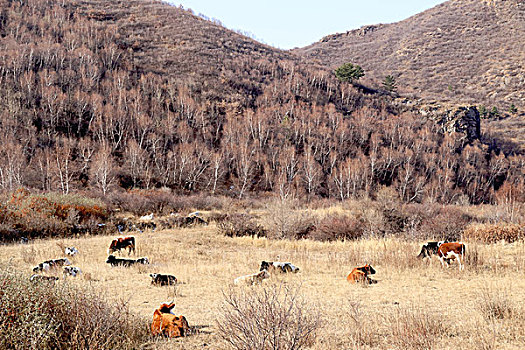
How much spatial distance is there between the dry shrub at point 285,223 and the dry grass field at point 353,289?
265 cm

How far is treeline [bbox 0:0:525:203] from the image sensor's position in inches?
1737

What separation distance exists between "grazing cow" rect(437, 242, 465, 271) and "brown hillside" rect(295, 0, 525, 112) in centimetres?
7749

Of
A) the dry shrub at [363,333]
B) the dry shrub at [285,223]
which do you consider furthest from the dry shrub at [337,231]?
the dry shrub at [363,333]

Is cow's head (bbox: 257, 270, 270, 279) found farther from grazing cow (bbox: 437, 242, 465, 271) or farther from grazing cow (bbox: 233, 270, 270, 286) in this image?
grazing cow (bbox: 437, 242, 465, 271)

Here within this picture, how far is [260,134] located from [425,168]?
26.2 metres

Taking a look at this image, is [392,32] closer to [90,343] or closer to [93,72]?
[93,72]

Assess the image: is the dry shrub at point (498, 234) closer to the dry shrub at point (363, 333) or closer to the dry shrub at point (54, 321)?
the dry shrub at point (363, 333)

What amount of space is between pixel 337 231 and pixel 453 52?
361ft

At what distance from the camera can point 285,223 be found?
18703mm

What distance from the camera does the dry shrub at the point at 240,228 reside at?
19.2 m

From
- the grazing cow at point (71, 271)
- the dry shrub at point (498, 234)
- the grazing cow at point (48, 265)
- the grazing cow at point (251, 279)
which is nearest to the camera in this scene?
the grazing cow at point (251, 279)

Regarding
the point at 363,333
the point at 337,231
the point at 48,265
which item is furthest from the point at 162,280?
the point at 337,231

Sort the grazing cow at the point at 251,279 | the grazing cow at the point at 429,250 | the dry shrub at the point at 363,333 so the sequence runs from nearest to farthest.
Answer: the dry shrub at the point at 363,333, the grazing cow at the point at 251,279, the grazing cow at the point at 429,250

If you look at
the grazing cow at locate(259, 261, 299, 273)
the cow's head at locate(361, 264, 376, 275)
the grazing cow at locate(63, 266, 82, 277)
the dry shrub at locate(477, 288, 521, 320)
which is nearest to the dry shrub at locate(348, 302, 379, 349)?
the dry shrub at locate(477, 288, 521, 320)
